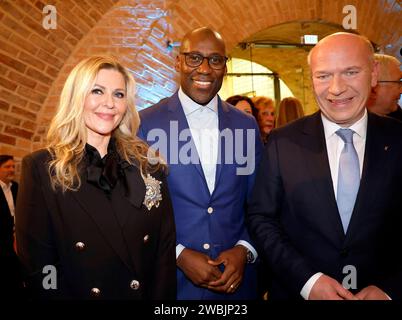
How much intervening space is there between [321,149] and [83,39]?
11.2 feet

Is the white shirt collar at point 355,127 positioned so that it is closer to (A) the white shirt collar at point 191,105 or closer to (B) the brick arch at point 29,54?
(A) the white shirt collar at point 191,105

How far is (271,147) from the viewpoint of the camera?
2.06 m

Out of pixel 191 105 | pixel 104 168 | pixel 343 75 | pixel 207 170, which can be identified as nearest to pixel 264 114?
pixel 191 105

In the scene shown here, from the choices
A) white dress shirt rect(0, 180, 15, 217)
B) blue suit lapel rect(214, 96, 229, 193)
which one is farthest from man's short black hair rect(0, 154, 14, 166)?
blue suit lapel rect(214, 96, 229, 193)

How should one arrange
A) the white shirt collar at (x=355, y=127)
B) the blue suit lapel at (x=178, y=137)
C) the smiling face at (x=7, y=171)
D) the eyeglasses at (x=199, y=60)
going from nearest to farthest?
the white shirt collar at (x=355, y=127) → the blue suit lapel at (x=178, y=137) → the eyeglasses at (x=199, y=60) → the smiling face at (x=7, y=171)

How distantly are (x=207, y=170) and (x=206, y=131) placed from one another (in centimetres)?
24

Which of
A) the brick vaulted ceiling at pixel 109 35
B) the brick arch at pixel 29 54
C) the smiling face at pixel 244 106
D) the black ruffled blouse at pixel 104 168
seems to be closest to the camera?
the black ruffled blouse at pixel 104 168

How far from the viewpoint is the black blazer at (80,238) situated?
1748mm

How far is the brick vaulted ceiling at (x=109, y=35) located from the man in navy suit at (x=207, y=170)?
223 centimetres

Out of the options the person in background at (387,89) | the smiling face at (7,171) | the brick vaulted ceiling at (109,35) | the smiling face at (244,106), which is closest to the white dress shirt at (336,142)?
the person in background at (387,89)

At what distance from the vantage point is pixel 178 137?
234 centimetres
